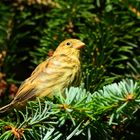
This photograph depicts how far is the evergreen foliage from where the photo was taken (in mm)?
1431

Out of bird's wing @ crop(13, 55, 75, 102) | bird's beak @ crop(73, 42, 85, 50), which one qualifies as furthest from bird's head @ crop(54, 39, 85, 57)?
bird's wing @ crop(13, 55, 75, 102)

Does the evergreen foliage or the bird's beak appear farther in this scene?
the bird's beak

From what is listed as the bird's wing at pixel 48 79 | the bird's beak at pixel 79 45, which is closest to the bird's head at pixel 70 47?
the bird's beak at pixel 79 45

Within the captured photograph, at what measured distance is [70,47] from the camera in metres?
2.31

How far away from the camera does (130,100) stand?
1320 millimetres

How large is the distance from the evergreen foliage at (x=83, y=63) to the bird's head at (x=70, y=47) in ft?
0.16

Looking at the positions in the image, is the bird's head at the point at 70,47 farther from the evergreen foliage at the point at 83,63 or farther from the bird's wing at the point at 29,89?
the bird's wing at the point at 29,89

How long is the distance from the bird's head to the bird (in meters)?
0.01

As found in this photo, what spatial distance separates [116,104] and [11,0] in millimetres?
1518

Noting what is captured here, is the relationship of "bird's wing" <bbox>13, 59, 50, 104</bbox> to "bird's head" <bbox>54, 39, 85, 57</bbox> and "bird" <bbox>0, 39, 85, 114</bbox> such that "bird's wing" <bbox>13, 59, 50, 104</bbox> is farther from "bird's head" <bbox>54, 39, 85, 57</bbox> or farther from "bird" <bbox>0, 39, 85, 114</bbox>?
"bird's head" <bbox>54, 39, 85, 57</bbox>

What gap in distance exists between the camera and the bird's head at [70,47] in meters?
2.21

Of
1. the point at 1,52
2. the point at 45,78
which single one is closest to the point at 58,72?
the point at 45,78

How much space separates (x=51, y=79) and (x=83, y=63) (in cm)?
24

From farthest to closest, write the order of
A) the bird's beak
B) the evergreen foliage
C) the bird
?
the bird's beak
the bird
the evergreen foliage
